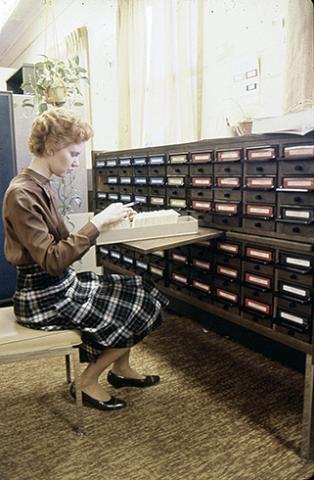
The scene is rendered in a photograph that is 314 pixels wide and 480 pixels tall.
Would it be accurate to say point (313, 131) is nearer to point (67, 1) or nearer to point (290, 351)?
point (290, 351)

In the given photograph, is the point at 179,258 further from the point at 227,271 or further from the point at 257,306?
the point at 257,306

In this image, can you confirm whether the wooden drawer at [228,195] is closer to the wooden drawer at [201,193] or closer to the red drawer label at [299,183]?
the wooden drawer at [201,193]

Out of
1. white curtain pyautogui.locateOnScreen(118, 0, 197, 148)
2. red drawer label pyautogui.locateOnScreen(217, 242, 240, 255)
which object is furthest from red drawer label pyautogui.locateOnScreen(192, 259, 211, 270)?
white curtain pyautogui.locateOnScreen(118, 0, 197, 148)

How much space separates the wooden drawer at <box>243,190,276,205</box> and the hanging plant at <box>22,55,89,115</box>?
1641mm

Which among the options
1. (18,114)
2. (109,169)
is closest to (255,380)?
(109,169)

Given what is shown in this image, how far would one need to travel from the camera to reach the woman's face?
1427 mm

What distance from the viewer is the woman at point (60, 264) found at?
130 cm

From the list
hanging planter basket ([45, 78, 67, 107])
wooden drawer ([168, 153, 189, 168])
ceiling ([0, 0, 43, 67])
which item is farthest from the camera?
ceiling ([0, 0, 43, 67])

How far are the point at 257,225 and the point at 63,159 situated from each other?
0.73 metres

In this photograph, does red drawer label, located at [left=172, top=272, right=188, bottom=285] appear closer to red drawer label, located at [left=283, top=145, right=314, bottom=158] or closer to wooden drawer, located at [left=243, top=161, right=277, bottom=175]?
wooden drawer, located at [left=243, top=161, right=277, bottom=175]

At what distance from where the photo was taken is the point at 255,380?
182 cm

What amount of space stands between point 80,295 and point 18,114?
1.67 metres

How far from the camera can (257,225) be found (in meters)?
1.50

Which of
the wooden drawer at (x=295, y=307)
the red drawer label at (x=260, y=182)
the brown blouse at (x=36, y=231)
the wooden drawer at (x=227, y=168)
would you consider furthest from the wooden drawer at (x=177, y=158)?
the wooden drawer at (x=295, y=307)
